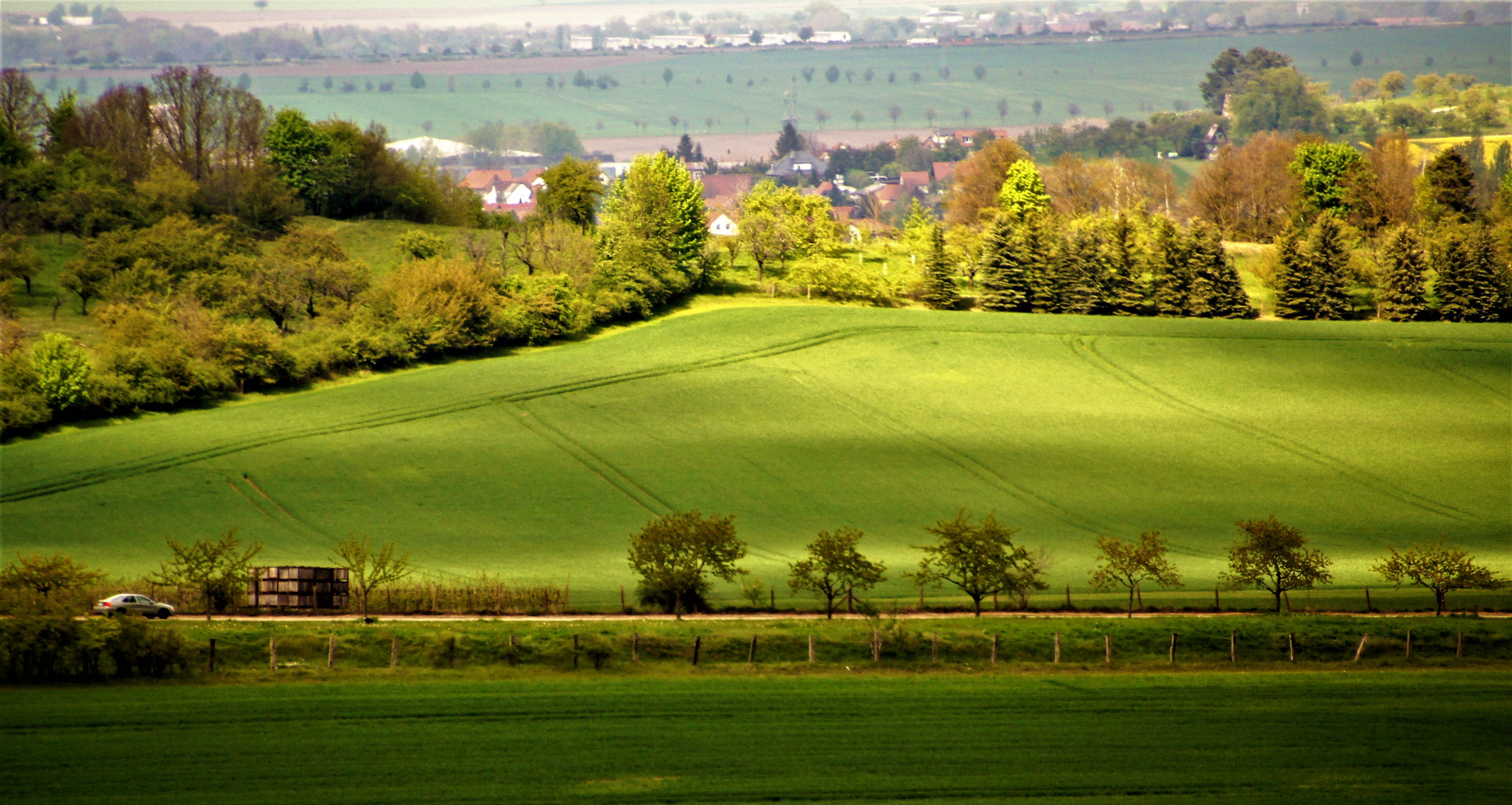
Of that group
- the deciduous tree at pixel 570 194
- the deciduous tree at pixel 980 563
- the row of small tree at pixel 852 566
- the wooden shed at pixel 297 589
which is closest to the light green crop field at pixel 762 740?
the row of small tree at pixel 852 566

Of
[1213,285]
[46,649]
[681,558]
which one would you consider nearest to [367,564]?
[681,558]

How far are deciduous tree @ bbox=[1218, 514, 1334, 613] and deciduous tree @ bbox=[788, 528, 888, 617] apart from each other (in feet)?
44.8

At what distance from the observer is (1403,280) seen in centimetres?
10350

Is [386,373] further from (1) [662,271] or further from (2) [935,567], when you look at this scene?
(2) [935,567]

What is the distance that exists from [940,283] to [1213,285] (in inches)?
768

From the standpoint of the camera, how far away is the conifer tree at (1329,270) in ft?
343

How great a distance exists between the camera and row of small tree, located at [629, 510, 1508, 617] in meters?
54.2

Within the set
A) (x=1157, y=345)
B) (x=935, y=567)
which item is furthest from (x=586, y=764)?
(x=1157, y=345)

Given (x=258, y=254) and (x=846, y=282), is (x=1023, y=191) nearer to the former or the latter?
(x=846, y=282)

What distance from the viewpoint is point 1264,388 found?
283 feet

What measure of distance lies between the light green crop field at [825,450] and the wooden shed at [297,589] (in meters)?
4.27

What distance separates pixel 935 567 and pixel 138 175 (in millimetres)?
100686

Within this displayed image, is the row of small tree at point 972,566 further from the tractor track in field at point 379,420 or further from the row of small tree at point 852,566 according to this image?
the tractor track in field at point 379,420

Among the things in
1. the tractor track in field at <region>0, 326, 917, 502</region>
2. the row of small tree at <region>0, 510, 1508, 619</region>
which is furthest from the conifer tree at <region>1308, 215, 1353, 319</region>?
the row of small tree at <region>0, 510, 1508, 619</region>
